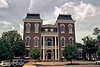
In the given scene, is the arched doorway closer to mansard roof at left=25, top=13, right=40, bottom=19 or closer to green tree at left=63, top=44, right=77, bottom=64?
green tree at left=63, top=44, right=77, bottom=64

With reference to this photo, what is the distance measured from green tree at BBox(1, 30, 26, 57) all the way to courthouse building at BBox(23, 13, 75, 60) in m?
4.96

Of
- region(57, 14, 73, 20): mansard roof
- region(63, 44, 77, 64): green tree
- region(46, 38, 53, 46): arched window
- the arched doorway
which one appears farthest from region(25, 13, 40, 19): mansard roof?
region(63, 44, 77, 64): green tree

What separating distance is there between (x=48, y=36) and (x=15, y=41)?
11424mm

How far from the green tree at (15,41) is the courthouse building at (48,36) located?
4962 mm

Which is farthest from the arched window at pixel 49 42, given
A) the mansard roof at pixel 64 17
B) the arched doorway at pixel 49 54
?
the mansard roof at pixel 64 17

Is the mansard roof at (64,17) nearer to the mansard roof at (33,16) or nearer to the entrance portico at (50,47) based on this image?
the entrance portico at (50,47)

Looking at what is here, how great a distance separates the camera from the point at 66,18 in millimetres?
40531

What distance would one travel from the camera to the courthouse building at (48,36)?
37.6 metres

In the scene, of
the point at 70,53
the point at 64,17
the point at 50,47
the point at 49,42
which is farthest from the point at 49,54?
the point at 64,17

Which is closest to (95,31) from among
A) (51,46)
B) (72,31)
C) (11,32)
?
(72,31)

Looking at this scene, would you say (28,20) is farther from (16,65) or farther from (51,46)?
(16,65)

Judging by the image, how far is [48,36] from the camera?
39062 millimetres

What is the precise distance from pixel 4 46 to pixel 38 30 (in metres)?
14.0

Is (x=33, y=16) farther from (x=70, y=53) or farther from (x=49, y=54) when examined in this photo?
(x=70, y=53)
